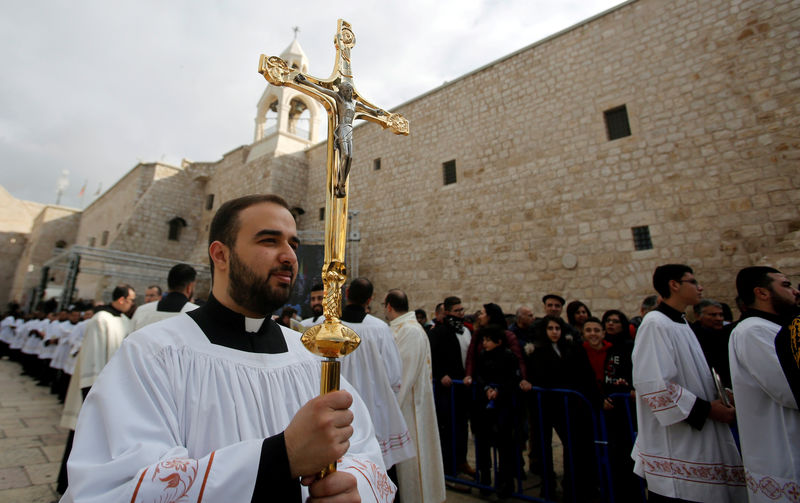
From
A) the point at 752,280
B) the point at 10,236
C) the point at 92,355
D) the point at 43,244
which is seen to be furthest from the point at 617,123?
the point at 10,236

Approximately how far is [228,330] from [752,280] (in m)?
2.84

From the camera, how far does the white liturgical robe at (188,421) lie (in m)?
0.82

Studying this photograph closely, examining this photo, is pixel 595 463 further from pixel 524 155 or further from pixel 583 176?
pixel 524 155

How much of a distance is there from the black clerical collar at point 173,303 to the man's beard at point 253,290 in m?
2.49

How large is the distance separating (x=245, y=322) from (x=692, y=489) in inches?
101

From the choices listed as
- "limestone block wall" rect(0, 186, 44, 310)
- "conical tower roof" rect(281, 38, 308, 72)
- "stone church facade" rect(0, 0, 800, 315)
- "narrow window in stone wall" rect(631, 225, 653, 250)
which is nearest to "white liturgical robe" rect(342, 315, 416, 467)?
"stone church facade" rect(0, 0, 800, 315)

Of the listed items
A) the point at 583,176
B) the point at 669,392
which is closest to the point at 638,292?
the point at 583,176

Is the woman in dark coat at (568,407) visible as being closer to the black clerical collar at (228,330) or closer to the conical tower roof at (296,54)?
the black clerical collar at (228,330)

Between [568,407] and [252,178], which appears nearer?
[568,407]

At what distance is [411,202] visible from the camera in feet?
34.9

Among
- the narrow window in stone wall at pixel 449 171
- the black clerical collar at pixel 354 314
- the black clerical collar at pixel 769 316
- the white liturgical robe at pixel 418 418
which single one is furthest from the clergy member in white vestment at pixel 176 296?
the narrow window in stone wall at pixel 449 171

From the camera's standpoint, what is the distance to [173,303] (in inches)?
129

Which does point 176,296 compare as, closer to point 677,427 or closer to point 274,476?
point 274,476

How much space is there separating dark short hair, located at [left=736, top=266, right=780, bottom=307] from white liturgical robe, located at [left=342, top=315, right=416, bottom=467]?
230 cm
